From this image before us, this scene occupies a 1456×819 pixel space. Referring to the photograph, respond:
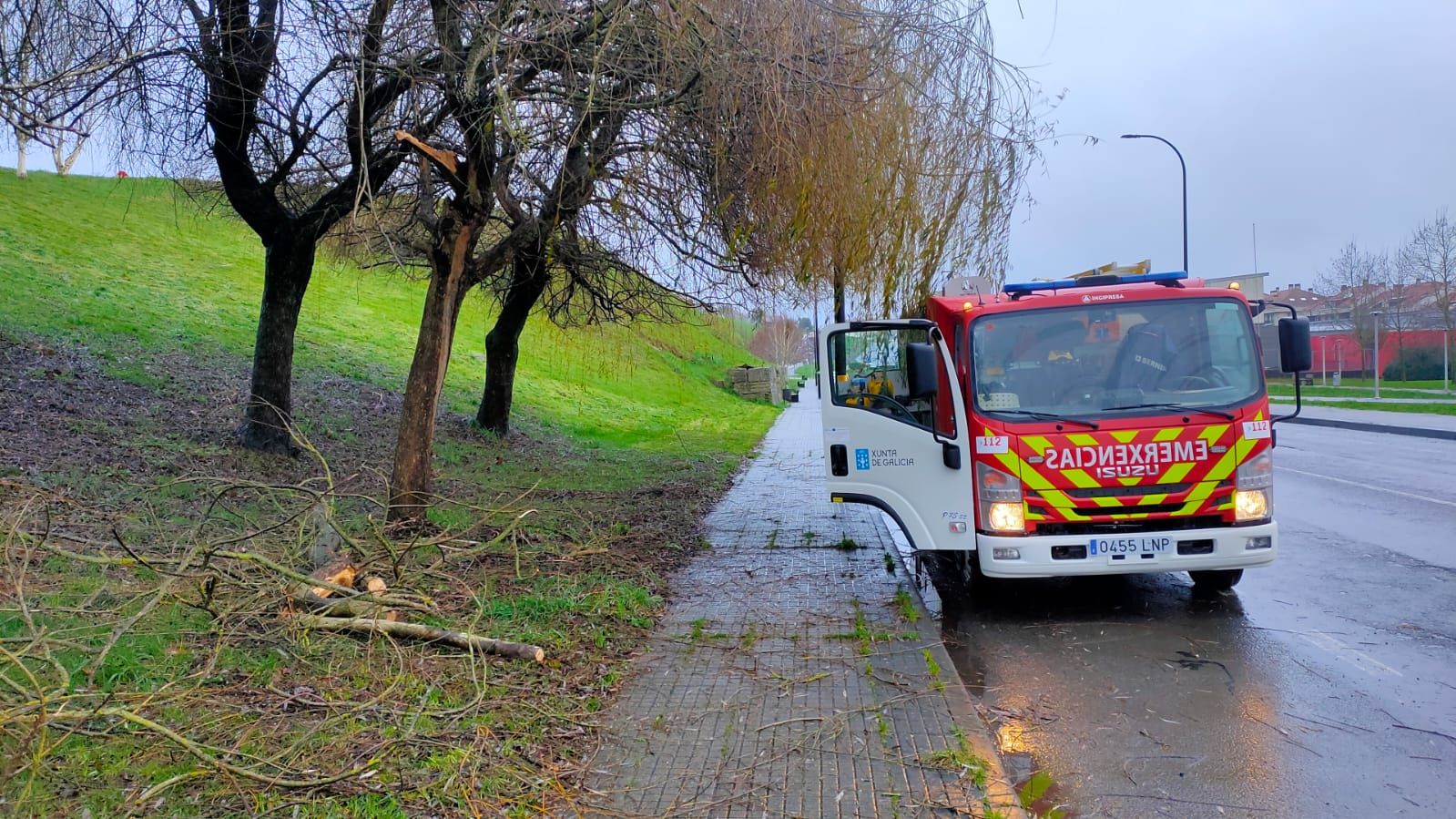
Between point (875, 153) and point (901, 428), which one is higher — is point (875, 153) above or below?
above

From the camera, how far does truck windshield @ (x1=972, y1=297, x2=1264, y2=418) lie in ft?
23.0

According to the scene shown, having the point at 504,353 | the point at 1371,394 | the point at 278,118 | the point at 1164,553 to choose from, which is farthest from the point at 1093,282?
the point at 1371,394

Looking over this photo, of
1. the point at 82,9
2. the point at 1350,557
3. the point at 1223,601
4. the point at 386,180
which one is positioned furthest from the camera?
the point at 386,180

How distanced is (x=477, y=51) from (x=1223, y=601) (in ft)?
23.5

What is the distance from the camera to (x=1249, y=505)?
22.2 feet

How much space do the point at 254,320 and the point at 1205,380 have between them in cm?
2097

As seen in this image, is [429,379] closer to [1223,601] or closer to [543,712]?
[543,712]

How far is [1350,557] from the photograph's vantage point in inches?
359

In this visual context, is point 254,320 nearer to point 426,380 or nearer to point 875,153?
point 426,380

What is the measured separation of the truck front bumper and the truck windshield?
0.88 metres

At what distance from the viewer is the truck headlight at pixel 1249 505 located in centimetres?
677

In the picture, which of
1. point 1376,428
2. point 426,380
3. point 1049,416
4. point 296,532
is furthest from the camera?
point 1376,428

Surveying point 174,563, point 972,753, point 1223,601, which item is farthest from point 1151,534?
point 174,563

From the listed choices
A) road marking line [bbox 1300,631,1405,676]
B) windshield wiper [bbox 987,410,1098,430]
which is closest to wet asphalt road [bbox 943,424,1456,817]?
road marking line [bbox 1300,631,1405,676]
